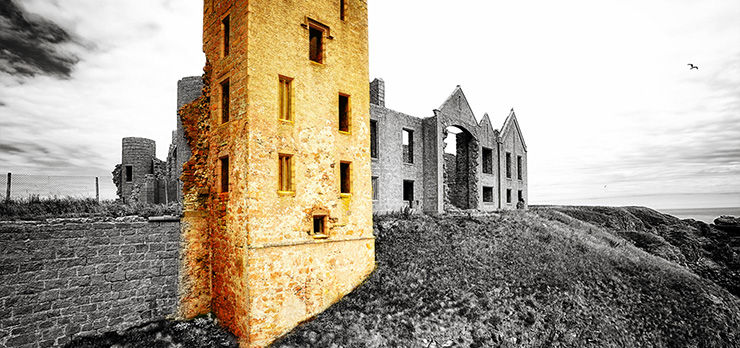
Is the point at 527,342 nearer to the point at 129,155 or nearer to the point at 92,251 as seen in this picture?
the point at 92,251

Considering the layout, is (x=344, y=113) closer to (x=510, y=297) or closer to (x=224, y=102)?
(x=224, y=102)

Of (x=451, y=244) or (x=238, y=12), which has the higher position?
(x=238, y=12)

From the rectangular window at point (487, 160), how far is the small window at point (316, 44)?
19187 millimetres

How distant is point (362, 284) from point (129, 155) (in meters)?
16.4

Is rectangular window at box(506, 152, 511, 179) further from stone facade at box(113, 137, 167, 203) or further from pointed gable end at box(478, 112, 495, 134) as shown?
stone facade at box(113, 137, 167, 203)

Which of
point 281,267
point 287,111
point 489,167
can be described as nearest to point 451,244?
point 281,267

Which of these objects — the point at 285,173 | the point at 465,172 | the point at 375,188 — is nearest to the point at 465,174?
the point at 465,172

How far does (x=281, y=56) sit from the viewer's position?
10.5 metres

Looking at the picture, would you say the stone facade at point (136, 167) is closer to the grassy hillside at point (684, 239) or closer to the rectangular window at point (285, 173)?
the rectangular window at point (285, 173)

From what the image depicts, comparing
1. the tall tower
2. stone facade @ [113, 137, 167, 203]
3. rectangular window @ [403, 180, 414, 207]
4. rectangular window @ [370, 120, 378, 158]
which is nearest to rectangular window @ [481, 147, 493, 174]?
rectangular window @ [403, 180, 414, 207]

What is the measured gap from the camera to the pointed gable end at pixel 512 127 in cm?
3020

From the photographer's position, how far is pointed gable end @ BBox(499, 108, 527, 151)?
30.2 metres

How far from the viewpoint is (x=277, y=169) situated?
1015 centimetres

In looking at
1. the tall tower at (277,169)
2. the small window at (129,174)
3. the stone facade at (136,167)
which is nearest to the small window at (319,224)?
the tall tower at (277,169)
